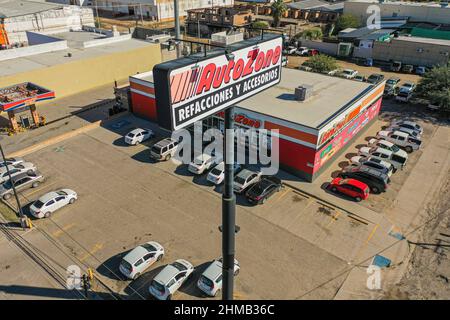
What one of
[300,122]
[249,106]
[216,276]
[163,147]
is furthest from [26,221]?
[300,122]

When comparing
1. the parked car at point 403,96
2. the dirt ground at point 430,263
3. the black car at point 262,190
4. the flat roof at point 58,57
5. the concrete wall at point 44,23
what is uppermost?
the concrete wall at point 44,23

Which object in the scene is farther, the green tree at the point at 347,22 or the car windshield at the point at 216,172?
the green tree at the point at 347,22

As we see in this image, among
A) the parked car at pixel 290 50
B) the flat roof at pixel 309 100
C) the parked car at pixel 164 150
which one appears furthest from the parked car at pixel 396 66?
the parked car at pixel 164 150

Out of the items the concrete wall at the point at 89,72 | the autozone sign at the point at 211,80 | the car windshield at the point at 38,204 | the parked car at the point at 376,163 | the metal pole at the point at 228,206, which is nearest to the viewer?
the autozone sign at the point at 211,80

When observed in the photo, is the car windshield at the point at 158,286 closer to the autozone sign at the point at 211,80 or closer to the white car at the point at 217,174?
the white car at the point at 217,174

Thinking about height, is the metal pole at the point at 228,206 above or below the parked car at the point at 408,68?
above

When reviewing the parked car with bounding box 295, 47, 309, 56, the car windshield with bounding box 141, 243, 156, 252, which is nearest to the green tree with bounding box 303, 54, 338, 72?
the parked car with bounding box 295, 47, 309, 56

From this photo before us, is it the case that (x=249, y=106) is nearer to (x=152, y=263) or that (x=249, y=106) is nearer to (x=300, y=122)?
(x=300, y=122)
